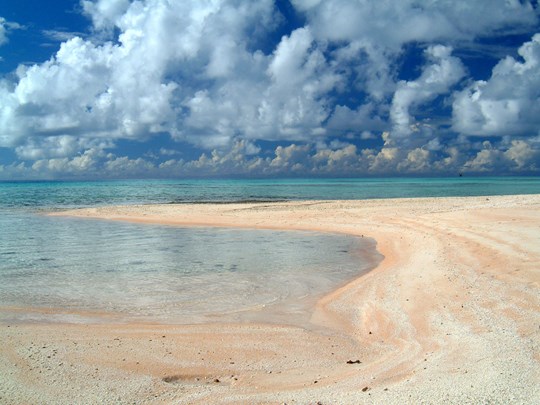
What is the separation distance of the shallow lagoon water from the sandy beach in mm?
1255

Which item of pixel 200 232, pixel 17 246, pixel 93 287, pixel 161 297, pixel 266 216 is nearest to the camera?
pixel 161 297

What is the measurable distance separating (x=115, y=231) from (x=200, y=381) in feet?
75.0

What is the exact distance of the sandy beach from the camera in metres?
6.14

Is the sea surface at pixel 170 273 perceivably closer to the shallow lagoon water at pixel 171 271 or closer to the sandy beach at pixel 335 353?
the shallow lagoon water at pixel 171 271

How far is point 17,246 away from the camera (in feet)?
69.3

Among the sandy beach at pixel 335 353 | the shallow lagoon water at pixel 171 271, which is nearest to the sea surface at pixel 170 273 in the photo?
the shallow lagoon water at pixel 171 271

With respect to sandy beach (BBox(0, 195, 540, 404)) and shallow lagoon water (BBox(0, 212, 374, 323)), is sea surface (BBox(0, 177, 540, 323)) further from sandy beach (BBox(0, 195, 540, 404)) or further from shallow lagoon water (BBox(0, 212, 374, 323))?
sandy beach (BBox(0, 195, 540, 404))

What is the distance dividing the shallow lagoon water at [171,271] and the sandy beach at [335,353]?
1255 millimetres

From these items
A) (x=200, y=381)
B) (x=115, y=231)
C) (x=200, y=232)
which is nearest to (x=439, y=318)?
(x=200, y=381)

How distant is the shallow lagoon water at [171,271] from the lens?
11.0 metres

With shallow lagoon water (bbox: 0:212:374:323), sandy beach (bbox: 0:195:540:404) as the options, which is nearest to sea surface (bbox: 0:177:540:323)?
shallow lagoon water (bbox: 0:212:374:323)

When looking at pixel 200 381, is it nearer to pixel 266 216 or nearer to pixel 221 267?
pixel 221 267

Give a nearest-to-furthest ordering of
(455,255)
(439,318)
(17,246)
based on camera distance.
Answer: (439,318), (455,255), (17,246)

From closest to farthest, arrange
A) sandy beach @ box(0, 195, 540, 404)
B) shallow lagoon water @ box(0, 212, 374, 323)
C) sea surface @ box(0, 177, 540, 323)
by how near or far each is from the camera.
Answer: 1. sandy beach @ box(0, 195, 540, 404)
2. sea surface @ box(0, 177, 540, 323)
3. shallow lagoon water @ box(0, 212, 374, 323)
